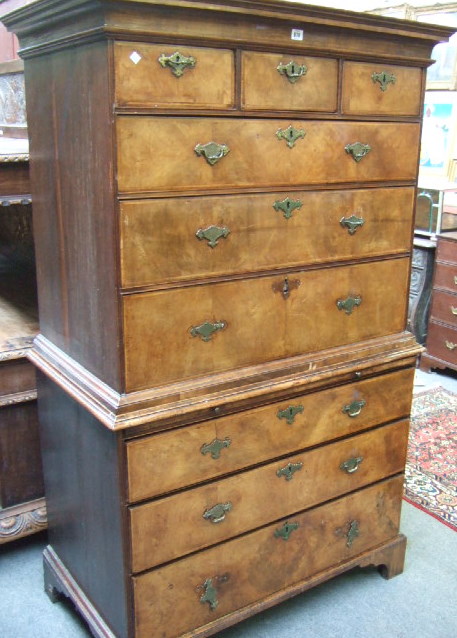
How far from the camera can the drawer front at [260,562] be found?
181 cm

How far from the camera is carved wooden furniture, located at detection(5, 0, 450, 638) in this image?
152 cm

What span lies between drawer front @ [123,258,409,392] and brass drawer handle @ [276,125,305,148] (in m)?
0.35

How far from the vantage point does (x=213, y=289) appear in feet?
5.55

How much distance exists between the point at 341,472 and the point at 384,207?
84cm

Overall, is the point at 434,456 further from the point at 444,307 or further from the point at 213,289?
the point at 213,289

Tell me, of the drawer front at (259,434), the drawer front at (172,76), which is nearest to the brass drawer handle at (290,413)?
the drawer front at (259,434)

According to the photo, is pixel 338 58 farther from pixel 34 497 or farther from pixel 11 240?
pixel 11 240

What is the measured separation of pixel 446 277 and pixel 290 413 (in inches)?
98.1

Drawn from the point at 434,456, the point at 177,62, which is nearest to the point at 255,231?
the point at 177,62

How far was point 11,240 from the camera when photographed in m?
3.23

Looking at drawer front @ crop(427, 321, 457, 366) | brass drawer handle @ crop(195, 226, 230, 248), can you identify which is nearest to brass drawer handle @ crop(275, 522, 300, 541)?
brass drawer handle @ crop(195, 226, 230, 248)

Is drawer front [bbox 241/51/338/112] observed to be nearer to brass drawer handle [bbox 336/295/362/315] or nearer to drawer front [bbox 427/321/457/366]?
brass drawer handle [bbox 336/295/362/315]

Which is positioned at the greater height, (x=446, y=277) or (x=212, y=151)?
(x=212, y=151)

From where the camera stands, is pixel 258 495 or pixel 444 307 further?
pixel 444 307
